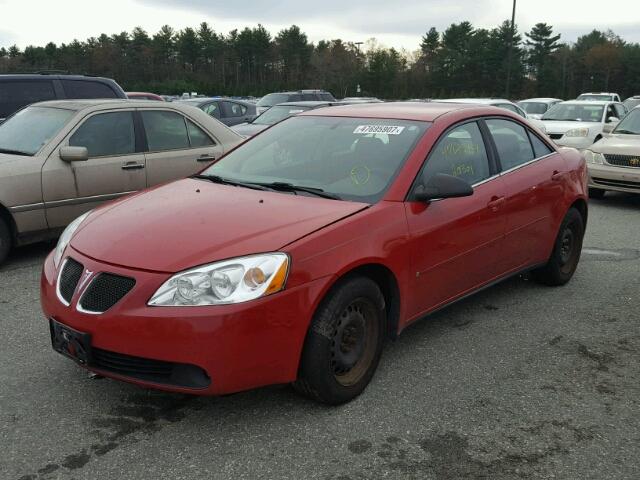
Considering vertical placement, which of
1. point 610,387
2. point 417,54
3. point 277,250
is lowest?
point 610,387

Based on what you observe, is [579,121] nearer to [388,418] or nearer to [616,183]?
[616,183]

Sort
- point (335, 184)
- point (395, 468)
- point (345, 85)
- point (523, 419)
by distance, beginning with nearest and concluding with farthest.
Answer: point (395, 468), point (523, 419), point (335, 184), point (345, 85)

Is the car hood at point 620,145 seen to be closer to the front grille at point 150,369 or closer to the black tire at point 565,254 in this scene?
the black tire at point 565,254

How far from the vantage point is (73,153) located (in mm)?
5914

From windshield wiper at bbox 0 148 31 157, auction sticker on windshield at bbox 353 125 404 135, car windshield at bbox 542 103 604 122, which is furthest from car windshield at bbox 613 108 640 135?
windshield wiper at bbox 0 148 31 157

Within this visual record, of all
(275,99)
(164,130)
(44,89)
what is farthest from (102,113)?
(275,99)

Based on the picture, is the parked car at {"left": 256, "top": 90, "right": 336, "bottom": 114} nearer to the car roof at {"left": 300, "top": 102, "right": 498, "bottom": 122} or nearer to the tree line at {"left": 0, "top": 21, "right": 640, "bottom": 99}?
the car roof at {"left": 300, "top": 102, "right": 498, "bottom": 122}

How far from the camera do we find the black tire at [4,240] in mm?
5750

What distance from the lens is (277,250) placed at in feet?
9.73

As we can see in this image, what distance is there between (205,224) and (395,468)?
149cm

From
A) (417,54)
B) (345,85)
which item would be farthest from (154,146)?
(417,54)

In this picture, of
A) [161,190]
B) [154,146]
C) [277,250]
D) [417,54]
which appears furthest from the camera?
[417,54]

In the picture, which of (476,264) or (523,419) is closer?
(523,419)

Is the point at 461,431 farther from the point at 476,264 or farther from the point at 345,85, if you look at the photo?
the point at 345,85
